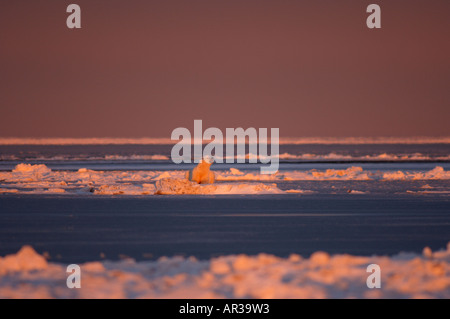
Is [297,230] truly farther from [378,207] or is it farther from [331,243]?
[378,207]

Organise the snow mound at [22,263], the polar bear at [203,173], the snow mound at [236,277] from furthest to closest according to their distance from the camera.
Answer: the polar bear at [203,173]
the snow mound at [22,263]
the snow mound at [236,277]

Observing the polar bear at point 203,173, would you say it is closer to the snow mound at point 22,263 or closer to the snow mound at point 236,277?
the snow mound at point 236,277

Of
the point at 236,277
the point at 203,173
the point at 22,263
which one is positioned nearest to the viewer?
the point at 236,277

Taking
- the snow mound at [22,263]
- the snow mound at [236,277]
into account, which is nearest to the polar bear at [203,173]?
the snow mound at [236,277]

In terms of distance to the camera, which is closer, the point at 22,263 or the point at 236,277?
the point at 236,277

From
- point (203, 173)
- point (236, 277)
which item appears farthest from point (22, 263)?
point (203, 173)

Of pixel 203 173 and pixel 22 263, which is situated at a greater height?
pixel 203 173

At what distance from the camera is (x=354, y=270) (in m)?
8.51

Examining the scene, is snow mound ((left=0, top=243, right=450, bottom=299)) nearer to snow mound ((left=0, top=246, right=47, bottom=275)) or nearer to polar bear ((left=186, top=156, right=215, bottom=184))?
snow mound ((left=0, top=246, right=47, bottom=275))

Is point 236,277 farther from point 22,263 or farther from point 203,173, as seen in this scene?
point 203,173

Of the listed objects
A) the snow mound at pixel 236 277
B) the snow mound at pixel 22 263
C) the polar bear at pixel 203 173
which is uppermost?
the polar bear at pixel 203 173

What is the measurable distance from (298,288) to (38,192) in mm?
16420

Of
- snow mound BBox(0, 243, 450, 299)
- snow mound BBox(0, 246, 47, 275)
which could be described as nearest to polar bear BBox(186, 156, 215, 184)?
snow mound BBox(0, 243, 450, 299)
